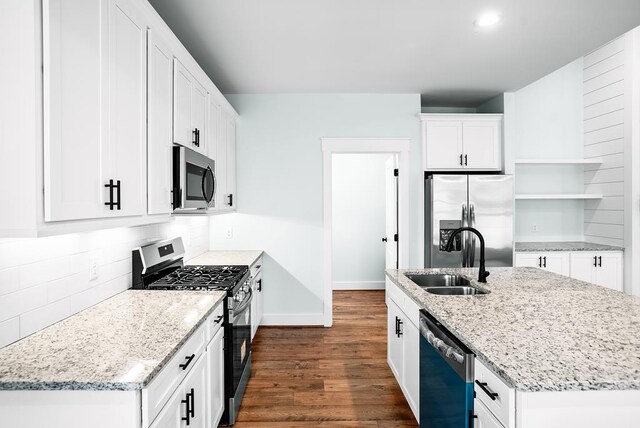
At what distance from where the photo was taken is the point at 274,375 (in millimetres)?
3047

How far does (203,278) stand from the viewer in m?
2.55

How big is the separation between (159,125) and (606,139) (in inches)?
195

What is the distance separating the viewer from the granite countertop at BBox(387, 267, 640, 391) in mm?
1121

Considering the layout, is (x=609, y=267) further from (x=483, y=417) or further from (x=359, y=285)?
(x=483, y=417)

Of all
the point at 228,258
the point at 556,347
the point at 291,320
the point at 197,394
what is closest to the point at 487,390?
the point at 556,347

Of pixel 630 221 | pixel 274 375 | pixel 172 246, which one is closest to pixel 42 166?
pixel 172 246

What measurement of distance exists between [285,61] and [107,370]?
9.24ft

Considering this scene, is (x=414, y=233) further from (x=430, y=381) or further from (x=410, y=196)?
(x=430, y=381)

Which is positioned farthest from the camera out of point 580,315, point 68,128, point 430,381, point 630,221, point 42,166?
point 630,221

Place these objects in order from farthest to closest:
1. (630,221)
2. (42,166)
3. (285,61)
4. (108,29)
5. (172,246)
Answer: (630,221) < (285,61) < (172,246) < (108,29) < (42,166)

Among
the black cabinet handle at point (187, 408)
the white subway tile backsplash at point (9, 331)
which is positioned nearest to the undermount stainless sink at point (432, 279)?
the black cabinet handle at point (187, 408)

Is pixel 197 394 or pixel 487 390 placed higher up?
pixel 487 390

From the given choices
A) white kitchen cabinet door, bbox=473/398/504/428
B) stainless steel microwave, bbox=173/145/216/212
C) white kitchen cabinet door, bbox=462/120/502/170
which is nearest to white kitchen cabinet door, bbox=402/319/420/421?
white kitchen cabinet door, bbox=473/398/504/428

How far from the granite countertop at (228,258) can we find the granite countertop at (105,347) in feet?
4.36
